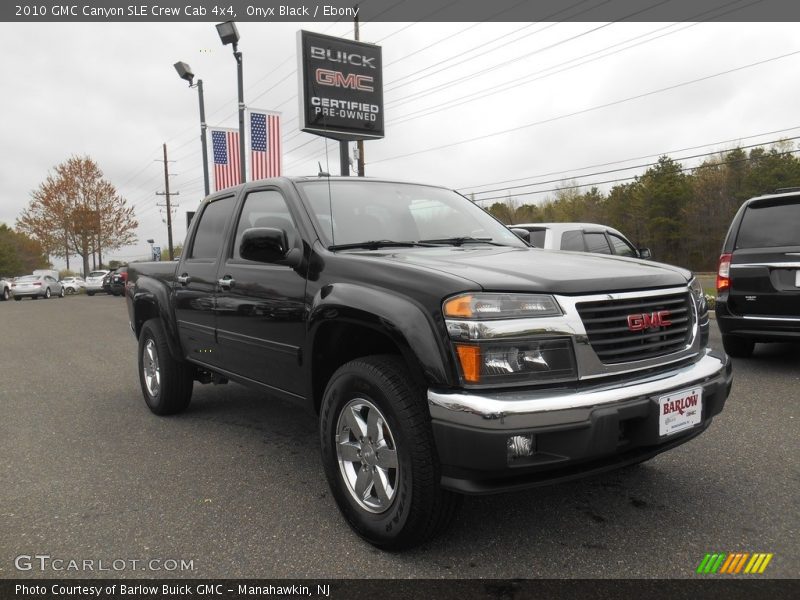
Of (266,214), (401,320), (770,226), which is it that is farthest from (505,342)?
(770,226)

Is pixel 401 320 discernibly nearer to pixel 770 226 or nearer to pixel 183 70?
pixel 770 226

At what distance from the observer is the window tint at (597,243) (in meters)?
8.26

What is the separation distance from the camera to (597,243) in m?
8.36

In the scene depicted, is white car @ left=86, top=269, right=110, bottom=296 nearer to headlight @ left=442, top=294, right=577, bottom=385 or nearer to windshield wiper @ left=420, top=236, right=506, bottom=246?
windshield wiper @ left=420, top=236, right=506, bottom=246

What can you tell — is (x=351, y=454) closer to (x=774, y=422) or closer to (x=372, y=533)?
(x=372, y=533)

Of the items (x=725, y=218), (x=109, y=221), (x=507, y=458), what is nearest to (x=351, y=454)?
(x=507, y=458)

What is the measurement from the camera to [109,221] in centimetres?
5188

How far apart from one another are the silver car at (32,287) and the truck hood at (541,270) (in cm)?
3665

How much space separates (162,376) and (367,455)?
2908 mm

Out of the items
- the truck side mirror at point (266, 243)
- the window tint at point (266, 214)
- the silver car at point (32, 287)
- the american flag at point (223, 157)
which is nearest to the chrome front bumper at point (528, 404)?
the truck side mirror at point (266, 243)

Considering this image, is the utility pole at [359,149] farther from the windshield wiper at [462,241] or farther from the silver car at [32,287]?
the silver car at [32,287]

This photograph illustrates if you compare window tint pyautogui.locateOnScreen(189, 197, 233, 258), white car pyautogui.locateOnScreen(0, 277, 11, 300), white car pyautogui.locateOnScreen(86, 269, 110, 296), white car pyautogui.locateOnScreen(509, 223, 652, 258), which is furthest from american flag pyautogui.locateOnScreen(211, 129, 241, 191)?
white car pyautogui.locateOnScreen(0, 277, 11, 300)

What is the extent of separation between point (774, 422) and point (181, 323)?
4.53 meters

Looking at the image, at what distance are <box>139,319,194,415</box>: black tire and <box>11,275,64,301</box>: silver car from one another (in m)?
33.5
